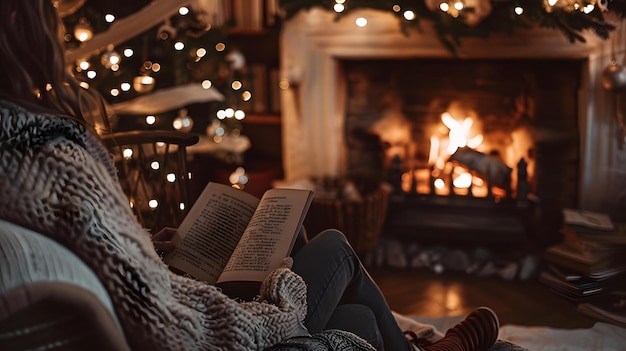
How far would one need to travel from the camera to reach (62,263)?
3.04ft

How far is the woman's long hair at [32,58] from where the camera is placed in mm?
998

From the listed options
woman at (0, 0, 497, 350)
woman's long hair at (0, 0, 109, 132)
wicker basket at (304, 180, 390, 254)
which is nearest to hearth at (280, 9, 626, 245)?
wicker basket at (304, 180, 390, 254)

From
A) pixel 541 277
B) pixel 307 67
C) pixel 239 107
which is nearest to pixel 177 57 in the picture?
pixel 239 107

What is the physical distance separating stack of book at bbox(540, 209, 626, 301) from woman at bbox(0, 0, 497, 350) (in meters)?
1.34

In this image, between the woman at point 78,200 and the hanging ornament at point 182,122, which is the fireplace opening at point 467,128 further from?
the woman at point 78,200

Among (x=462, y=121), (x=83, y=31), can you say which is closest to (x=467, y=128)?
(x=462, y=121)

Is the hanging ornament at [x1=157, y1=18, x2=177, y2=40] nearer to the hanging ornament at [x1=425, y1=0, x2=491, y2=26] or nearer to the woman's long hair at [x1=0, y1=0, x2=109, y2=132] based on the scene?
the hanging ornament at [x1=425, y1=0, x2=491, y2=26]

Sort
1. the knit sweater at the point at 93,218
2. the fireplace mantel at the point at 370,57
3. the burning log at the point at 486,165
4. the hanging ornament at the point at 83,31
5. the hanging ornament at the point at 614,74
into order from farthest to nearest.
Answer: the burning log at the point at 486,165 → the hanging ornament at the point at 83,31 → the fireplace mantel at the point at 370,57 → the hanging ornament at the point at 614,74 → the knit sweater at the point at 93,218

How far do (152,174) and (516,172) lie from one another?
1626 mm

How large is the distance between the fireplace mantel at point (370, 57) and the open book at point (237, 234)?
1.49 m

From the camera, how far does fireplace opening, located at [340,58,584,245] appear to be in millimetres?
2936

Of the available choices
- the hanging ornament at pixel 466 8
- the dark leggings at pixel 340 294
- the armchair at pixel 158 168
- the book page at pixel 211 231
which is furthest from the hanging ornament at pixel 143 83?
the dark leggings at pixel 340 294

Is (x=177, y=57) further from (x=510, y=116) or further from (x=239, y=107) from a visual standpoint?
(x=510, y=116)

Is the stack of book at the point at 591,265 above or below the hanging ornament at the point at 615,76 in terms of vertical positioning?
below
